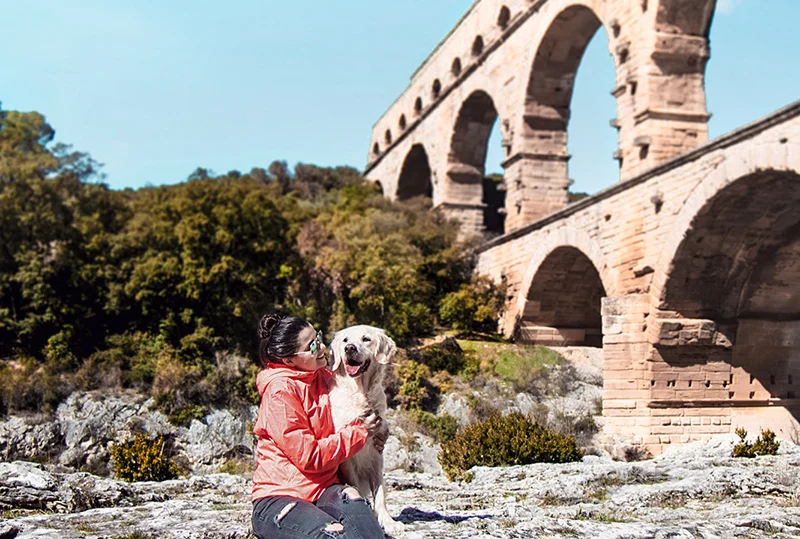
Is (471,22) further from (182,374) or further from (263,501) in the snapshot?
(263,501)

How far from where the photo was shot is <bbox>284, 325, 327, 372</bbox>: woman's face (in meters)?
3.37

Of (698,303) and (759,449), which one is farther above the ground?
(698,303)

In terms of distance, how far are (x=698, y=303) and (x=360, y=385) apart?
11366 millimetres

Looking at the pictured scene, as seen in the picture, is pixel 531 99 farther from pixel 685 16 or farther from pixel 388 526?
pixel 388 526

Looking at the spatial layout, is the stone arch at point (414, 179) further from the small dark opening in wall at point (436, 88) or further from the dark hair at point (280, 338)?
the dark hair at point (280, 338)

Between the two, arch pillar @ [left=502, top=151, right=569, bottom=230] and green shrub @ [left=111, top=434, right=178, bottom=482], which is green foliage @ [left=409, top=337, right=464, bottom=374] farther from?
green shrub @ [left=111, top=434, right=178, bottom=482]

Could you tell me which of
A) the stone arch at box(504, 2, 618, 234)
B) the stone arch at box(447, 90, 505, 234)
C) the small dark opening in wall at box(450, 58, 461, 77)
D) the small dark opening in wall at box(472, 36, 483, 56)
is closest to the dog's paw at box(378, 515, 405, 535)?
the stone arch at box(504, 2, 618, 234)

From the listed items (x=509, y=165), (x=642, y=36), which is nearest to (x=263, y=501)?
(x=642, y=36)

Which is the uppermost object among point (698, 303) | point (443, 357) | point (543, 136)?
point (543, 136)

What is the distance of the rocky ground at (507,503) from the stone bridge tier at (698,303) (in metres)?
5.03

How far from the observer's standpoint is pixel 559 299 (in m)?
20.0

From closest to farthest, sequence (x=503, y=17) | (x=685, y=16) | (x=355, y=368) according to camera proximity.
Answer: (x=355, y=368) → (x=685, y=16) → (x=503, y=17)

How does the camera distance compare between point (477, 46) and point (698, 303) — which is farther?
point (477, 46)

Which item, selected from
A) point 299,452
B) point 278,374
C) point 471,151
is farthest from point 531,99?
point 299,452
